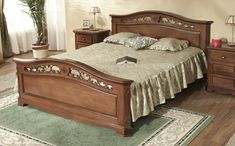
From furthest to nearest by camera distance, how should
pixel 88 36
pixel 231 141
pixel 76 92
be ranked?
1. pixel 88 36
2. pixel 76 92
3. pixel 231 141

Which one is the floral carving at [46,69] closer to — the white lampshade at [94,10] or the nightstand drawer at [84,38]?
the nightstand drawer at [84,38]

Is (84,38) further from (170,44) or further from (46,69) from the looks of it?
(46,69)

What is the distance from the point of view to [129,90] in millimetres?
3277

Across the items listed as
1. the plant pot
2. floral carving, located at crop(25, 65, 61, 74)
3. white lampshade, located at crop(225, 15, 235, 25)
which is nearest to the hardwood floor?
white lampshade, located at crop(225, 15, 235, 25)

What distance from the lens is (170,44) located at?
15.1ft

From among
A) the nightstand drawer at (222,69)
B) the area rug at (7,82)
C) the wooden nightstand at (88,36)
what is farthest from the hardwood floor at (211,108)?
the area rug at (7,82)

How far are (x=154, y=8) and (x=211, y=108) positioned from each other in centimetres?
191

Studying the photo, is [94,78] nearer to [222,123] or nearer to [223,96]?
[222,123]

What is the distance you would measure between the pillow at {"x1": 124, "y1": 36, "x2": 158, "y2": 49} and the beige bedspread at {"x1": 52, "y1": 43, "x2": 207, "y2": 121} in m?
0.10

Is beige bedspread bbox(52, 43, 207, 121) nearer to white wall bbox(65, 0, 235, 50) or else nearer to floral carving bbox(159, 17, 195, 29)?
floral carving bbox(159, 17, 195, 29)

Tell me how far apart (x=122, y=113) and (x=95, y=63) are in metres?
0.97

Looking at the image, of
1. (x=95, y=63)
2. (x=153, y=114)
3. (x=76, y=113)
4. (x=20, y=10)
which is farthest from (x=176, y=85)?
(x=20, y=10)

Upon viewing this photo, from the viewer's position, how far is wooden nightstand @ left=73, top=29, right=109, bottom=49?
221 inches

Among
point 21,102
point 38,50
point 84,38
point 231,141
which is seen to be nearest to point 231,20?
point 231,141
